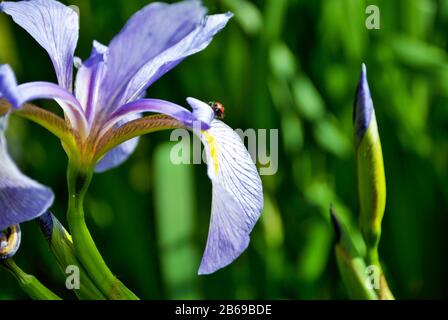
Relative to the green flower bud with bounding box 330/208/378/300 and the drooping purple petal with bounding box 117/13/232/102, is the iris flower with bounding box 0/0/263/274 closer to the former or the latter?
the drooping purple petal with bounding box 117/13/232/102

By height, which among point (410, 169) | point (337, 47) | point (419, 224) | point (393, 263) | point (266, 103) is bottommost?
point (393, 263)

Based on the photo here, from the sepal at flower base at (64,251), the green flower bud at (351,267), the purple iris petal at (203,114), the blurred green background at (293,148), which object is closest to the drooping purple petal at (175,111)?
the purple iris petal at (203,114)

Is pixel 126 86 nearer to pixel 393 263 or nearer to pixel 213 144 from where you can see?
pixel 213 144

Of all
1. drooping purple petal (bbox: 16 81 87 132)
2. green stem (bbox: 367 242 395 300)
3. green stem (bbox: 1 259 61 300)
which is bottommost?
green stem (bbox: 367 242 395 300)

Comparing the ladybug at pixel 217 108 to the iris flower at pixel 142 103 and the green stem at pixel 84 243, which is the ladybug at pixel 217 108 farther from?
the green stem at pixel 84 243

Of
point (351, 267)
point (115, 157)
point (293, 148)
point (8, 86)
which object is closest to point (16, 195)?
point (8, 86)

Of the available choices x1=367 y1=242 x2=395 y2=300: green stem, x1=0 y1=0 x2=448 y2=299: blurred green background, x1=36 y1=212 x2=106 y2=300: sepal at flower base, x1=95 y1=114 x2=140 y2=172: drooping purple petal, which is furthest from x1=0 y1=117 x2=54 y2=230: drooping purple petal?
x1=0 y1=0 x2=448 y2=299: blurred green background
